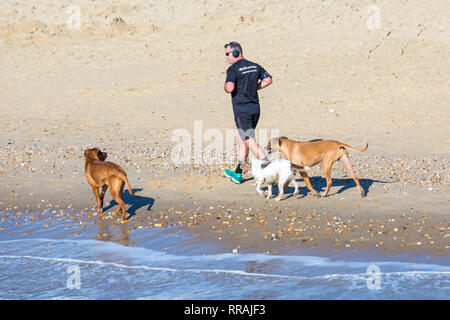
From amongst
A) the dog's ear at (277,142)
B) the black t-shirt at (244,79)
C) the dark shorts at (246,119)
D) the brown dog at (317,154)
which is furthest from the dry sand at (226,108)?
the black t-shirt at (244,79)

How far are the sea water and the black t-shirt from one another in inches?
122

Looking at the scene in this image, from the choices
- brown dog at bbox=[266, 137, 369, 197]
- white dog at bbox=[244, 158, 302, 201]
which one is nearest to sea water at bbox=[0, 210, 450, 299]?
white dog at bbox=[244, 158, 302, 201]

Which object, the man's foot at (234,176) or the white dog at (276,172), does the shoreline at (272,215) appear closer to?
the man's foot at (234,176)

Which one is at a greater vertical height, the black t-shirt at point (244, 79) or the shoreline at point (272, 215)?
the black t-shirt at point (244, 79)

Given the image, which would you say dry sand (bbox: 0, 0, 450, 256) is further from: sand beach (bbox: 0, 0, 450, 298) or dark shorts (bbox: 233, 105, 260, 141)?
dark shorts (bbox: 233, 105, 260, 141)

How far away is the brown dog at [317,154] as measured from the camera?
945 cm

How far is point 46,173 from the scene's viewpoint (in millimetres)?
11984

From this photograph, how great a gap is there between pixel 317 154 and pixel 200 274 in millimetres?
3792

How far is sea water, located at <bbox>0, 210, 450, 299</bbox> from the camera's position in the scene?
19.2ft

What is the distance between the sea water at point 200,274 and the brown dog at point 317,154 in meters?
2.82

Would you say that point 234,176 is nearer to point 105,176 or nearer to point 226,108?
point 105,176

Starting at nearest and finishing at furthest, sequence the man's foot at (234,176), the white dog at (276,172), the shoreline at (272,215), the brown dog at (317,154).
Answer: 1. the shoreline at (272,215)
2. the white dog at (276,172)
3. the brown dog at (317,154)
4. the man's foot at (234,176)

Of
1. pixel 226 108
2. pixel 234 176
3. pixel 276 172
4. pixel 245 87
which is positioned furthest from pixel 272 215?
pixel 226 108
